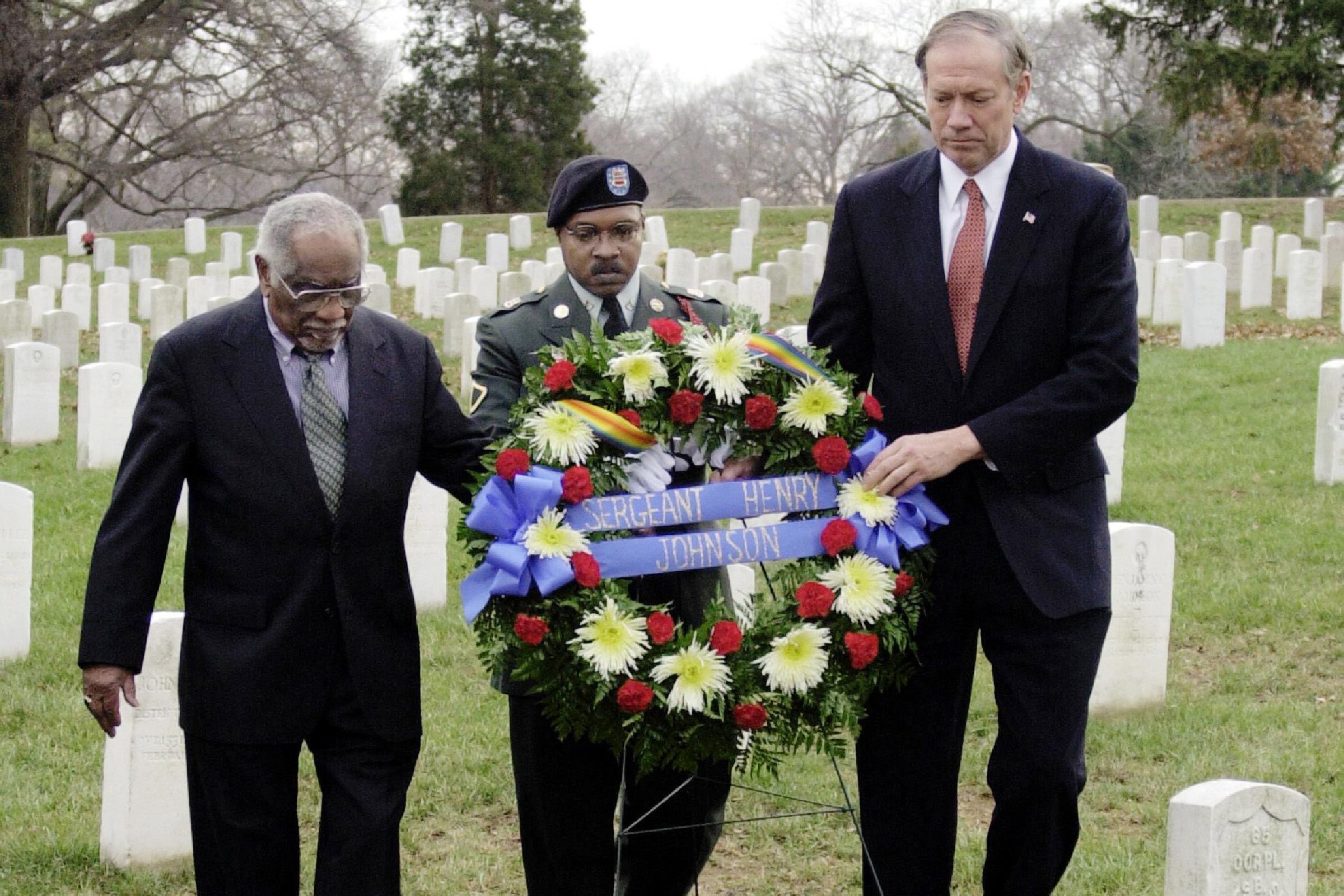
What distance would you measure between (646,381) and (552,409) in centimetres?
22

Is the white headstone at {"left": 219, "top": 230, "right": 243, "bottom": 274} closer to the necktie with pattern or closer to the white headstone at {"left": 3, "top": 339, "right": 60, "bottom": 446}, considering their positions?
the white headstone at {"left": 3, "top": 339, "right": 60, "bottom": 446}

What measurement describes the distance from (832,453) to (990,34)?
3.29ft

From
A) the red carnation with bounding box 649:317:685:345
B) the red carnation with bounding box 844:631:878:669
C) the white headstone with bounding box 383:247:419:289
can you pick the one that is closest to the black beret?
the red carnation with bounding box 649:317:685:345

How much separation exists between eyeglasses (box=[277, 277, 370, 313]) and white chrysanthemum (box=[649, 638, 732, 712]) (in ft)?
3.37

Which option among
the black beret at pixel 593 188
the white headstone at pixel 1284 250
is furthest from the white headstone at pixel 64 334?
the white headstone at pixel 1284 250

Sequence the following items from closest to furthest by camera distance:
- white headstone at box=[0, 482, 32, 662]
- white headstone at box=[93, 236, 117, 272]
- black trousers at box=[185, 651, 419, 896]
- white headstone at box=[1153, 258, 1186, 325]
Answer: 1. black trousers at box=[185, 651, 419, 896]
2. white headstone at box=[0, 482, 32, 662]
3. white headstone at box=[1153, 258, 1186, 325]
4. white headstone at box=[93, 236, 117, 272]

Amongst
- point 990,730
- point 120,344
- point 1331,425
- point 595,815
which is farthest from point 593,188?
point 120,344

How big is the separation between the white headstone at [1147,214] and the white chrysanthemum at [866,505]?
23065 mm

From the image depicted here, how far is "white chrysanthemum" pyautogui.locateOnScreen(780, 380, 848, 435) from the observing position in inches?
148

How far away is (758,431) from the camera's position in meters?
3.84

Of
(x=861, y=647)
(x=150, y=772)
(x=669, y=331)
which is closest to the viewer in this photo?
(x=861, y=647)

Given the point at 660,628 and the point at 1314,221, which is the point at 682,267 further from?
the point at 660,628

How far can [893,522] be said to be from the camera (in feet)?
12.1

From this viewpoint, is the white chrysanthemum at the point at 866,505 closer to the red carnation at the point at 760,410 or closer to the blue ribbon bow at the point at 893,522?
the blue ribbon bow at the point at 893,522
